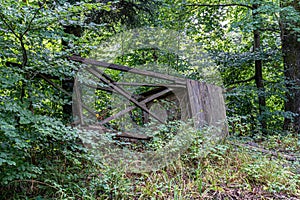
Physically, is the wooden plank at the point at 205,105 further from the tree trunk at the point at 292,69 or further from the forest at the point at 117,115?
the tree trunk at the point at 292,69

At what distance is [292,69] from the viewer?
5.93 m

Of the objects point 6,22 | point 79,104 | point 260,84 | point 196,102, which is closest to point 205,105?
point 196,102

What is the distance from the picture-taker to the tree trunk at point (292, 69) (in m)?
5.82

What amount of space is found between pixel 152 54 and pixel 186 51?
0.89 meters

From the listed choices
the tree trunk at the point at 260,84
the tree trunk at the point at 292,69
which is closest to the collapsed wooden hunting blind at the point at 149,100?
the tree trunk at the point at 260,84

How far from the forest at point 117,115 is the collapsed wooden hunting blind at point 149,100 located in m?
0.02

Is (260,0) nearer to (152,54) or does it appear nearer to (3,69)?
(152,54)

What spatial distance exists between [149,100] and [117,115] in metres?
0.89

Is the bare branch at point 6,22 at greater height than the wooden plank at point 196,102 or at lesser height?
greater

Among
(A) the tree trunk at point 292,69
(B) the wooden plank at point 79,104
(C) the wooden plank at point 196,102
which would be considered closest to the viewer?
(B) the wooden plank at point 79,104

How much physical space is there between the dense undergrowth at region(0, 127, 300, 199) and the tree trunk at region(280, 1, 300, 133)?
317cm

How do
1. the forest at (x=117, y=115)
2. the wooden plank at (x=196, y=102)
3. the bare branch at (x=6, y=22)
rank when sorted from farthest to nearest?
the wooden plank at (x=196, y=102)
the forest at (x=117, y=115)
the bare branch at (x=6, y=22)

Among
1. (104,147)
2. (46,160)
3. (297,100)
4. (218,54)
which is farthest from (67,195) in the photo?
(297,100)

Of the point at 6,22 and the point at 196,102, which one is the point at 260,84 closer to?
the point at 196,102
